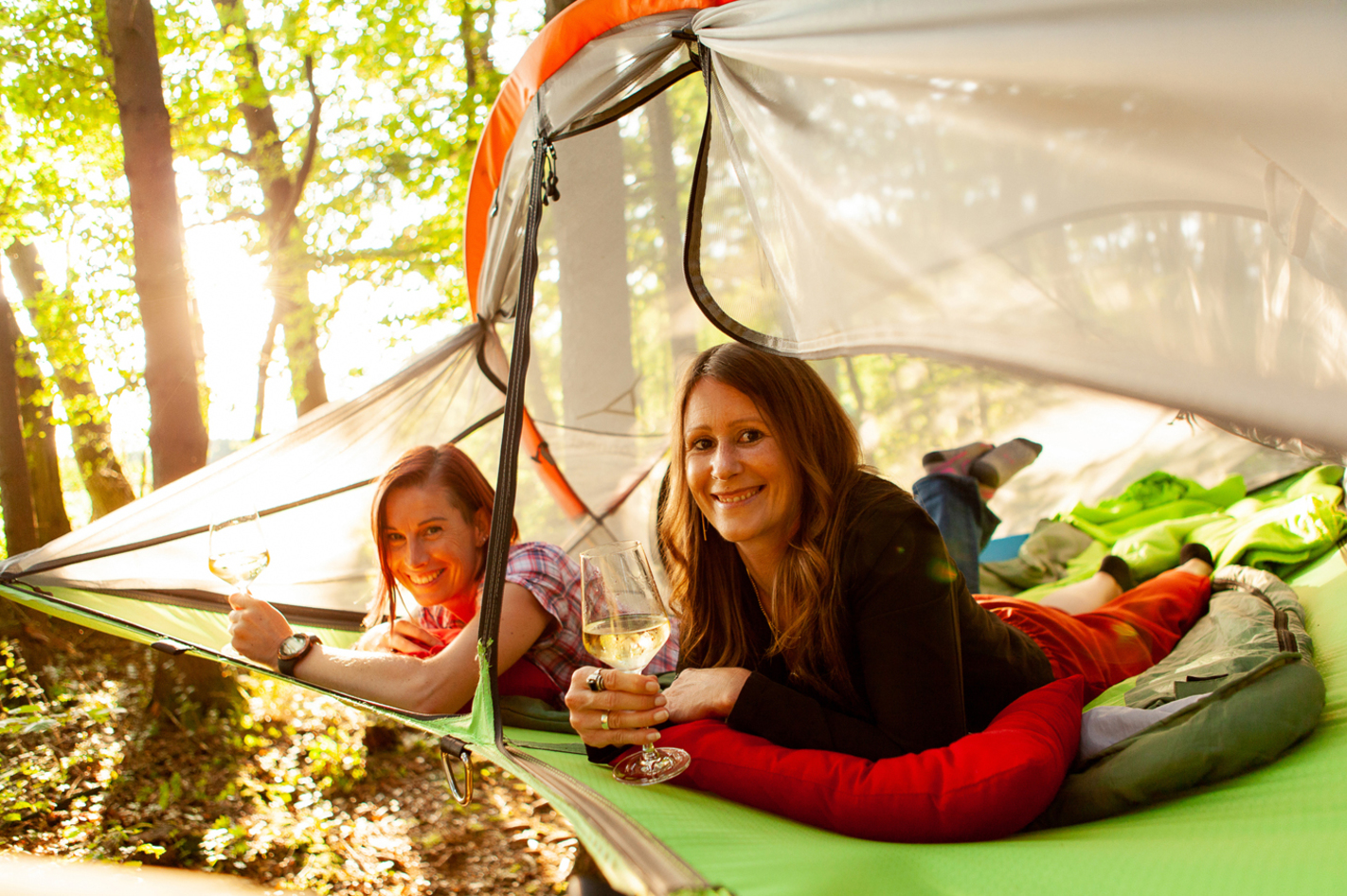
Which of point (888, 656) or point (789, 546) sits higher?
point (789, 546)

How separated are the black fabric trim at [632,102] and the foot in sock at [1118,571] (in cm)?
203

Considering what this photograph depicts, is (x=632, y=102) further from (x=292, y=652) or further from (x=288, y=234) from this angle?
(x=288, y=234)

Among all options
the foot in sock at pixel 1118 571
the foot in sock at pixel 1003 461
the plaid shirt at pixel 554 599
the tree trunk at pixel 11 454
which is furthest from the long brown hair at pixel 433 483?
the tree trunk at pixel 11 454

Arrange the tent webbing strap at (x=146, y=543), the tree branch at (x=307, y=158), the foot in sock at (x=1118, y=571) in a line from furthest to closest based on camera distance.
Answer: the tree branch at (x=307, y=158), the foot in sock at (x=1118, y=571), the tent webbing strap at (x=146, y=543)

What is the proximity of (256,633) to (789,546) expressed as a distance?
1.31 metres

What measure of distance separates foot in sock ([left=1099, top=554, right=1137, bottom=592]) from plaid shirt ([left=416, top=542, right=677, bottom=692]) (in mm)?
1753

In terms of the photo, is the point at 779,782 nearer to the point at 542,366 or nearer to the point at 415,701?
the point at 415,701

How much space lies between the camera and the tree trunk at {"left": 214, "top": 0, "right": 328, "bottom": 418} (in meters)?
5.61

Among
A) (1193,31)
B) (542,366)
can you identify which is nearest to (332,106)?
(542,366)

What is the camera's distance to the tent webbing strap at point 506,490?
66.3 inches

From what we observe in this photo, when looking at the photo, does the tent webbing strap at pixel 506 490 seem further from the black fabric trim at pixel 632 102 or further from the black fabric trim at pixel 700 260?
the black fabric trim at pixel 700 260

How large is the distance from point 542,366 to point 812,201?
1830 millimetres

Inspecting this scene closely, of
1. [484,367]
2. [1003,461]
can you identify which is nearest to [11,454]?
[484,367]

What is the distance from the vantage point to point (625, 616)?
4.57 ft
